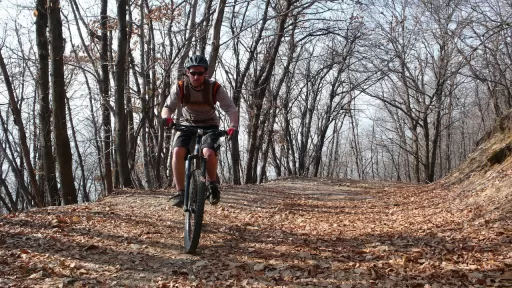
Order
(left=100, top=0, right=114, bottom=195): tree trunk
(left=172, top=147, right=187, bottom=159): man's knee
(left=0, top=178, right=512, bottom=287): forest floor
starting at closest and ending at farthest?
(left=0, top=178, right=512, bottom=287): forest floor
(left=172, top=147, right=187, bottom=159): man's knee
(left=100, top=0, right=114, bottom=195): tree trunk

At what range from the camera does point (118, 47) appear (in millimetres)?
9070

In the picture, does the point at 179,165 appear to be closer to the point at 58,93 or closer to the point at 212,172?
the point at 212,172

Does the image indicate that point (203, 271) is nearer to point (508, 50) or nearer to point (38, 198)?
point (38, 198)

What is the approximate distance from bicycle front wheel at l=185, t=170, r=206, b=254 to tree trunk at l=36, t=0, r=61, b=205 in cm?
626

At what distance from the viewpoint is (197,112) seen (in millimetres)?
5121

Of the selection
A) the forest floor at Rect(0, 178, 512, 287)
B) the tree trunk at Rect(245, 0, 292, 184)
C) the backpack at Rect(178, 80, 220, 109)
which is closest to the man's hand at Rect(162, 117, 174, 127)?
the backpack at Rect(178, 80, 220, 109)

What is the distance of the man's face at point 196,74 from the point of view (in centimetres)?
476

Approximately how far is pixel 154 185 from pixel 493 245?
10.1 meters

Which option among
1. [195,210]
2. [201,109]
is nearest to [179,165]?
[195,210]

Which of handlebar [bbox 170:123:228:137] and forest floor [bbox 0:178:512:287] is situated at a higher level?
handlebar [bbox 170:123:228:137]

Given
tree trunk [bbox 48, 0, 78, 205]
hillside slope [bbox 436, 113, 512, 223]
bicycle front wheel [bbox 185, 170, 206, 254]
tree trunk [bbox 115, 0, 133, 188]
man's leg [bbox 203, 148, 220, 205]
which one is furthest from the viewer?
tree trunk [bbox 115, 0, 133, 188]

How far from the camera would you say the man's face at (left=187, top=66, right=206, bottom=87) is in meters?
4.76

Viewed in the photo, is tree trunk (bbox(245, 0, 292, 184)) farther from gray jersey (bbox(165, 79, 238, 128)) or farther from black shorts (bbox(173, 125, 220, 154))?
black shorts (bbox(173, 125, 220, 154))

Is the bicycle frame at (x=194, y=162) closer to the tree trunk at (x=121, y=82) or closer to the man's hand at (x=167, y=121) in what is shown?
the man's hand at (x=167, y=121)
